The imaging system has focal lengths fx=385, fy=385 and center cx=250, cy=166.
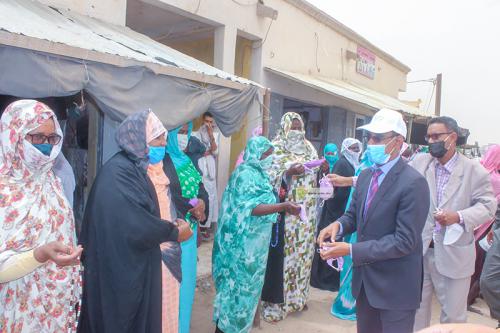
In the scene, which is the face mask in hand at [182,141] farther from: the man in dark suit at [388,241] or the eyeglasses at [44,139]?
the man in dark suit at [388,241]

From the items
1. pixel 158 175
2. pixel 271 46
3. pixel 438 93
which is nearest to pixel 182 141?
pixel 158 175

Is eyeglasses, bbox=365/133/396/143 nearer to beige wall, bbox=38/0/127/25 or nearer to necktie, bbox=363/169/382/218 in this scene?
necktie, bbox=363/169/382/218

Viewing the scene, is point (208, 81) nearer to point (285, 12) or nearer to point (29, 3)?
point (29, 3)

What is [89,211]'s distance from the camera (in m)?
2.12

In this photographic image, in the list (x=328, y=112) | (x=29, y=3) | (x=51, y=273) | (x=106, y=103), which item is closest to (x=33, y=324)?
(x=51, y=273)

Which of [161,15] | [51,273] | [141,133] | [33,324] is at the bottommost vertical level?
[33,324]

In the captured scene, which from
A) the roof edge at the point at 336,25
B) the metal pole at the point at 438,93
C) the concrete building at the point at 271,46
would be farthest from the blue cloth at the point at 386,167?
the metal pole at the point at 438,93

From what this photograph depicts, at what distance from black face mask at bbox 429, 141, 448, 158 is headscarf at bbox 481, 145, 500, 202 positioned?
1.82m

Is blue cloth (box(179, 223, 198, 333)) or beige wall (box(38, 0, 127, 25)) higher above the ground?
beige wall (box(38, 0, 127, 25))

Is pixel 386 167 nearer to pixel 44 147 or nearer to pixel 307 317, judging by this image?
pixel 44 147

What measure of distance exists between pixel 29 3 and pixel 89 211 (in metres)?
2.52

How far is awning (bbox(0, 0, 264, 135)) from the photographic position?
91.5 inches

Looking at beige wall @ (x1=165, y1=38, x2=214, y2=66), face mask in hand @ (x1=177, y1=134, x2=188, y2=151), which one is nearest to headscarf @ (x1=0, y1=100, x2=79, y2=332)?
face mask in hand @ (x1=177, y1=134, x2=188, y2=151)

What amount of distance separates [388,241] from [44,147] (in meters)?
1.90
